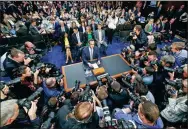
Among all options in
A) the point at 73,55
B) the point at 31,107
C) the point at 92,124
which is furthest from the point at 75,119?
the point at 73,55

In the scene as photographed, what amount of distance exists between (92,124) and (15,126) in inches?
36.6

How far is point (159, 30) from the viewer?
255 inches

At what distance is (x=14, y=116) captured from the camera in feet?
5.22

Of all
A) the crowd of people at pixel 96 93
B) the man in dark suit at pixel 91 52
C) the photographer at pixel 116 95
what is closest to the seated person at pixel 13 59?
the crowd of people at pixel 96 93

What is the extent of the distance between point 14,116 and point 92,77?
72.2 inches

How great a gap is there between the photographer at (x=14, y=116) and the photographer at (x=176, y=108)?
5.88ft

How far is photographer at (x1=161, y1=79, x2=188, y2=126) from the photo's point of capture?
1.97 m

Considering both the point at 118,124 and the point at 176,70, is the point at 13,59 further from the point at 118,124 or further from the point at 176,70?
the point at 176,70

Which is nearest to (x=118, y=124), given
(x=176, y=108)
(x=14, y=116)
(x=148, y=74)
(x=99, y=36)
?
(x=176, y=108)

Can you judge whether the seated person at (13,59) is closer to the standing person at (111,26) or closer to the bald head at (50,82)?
the bald head at (50,82)

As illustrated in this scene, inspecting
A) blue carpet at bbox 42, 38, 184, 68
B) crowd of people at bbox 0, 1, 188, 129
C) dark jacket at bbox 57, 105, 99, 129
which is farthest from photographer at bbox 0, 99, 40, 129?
blue carpet at bbox 42, 38, 184, 68

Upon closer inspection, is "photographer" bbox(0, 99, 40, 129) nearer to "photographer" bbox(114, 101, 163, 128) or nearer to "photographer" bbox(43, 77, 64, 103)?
"photographer" bbox(43, 77, 64, 103)

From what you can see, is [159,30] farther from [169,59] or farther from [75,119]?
[75,119]

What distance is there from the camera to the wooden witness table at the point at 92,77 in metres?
3.07
